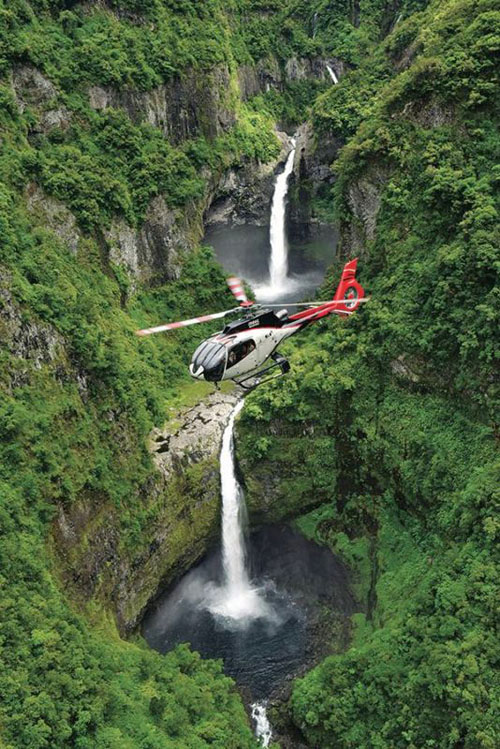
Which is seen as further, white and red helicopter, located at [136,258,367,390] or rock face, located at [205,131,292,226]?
rock face, located at [205,131,292,226]

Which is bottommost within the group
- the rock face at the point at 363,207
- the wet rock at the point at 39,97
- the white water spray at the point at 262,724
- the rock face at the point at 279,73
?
the white water spray at the point at 262,724

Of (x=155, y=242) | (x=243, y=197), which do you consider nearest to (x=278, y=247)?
(x=243, y=197)

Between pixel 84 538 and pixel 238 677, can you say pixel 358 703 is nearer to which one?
pixel 238 677

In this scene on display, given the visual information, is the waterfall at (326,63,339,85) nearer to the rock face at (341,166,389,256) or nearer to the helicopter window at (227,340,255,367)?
the rock face at (341,166,389,256)

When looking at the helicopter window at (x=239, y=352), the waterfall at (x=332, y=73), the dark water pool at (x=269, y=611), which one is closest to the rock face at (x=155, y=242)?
the helicopter window at (x=239, y=352)

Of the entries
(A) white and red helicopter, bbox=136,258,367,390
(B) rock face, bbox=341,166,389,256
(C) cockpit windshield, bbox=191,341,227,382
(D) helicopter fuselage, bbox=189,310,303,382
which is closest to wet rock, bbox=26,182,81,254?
(A) white and red helicopter, bbox=136,258,367,390

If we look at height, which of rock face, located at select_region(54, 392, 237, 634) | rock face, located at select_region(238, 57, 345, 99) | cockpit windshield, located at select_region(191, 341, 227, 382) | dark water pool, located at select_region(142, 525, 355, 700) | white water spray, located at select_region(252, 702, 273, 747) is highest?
rock face, located at select_region(238, 57, 345, 99)

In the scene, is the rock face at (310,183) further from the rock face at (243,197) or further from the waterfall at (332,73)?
the waterfall at (332,73)
